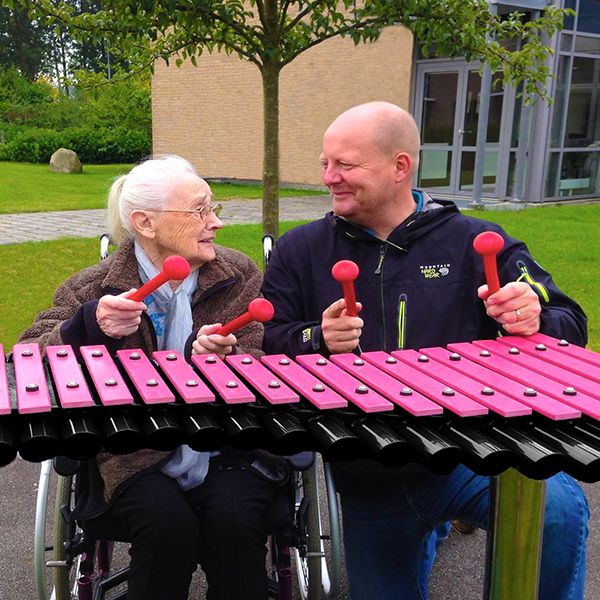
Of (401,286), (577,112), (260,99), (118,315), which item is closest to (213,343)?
(118,315)

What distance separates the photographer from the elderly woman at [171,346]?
7.22 ft

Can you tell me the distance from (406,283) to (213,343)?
27.3 inches

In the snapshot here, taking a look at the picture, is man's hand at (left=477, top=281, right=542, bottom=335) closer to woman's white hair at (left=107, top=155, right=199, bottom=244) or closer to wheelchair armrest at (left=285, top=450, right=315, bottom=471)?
wheelchair armrest at (left=285, top=450, right=315, bottom=471)

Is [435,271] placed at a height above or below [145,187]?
below

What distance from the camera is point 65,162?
70.2 feet

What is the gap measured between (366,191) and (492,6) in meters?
10.3

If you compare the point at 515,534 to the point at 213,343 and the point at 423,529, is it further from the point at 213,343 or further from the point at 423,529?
the point at 213,343

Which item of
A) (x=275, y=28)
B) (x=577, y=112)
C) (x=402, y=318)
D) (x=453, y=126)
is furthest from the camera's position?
(x=453, y=126)

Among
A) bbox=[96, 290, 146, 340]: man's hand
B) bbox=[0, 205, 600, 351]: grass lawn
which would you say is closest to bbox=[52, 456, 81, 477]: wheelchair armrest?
bbox=[96, 290, 146, 340]: man's hand

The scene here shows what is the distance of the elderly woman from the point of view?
2199mm

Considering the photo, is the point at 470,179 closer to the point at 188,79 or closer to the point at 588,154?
the point at 588,154

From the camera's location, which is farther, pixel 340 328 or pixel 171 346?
pixel 171 346

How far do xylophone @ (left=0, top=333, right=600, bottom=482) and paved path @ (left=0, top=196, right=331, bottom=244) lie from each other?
26.2 feet

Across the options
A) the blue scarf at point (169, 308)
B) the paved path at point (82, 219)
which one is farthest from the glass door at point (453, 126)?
the blue scarf at point (169, 308)
